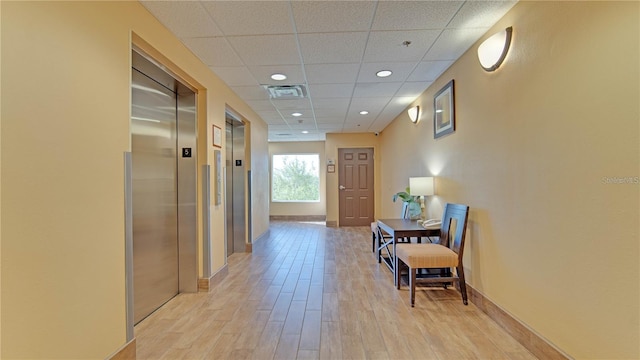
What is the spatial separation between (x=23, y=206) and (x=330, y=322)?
2.07 metres

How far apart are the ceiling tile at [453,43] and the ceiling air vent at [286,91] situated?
65.1 inches

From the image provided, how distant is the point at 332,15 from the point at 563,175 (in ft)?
6.16

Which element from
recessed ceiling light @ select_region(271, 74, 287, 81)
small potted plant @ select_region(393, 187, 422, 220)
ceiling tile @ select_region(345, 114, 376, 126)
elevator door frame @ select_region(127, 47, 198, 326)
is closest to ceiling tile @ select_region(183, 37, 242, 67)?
elevator door frame @ select_region(127, 47, 198, 326)

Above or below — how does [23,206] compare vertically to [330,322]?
above

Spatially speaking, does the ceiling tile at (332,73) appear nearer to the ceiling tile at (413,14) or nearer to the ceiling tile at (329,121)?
the ceiling tile at (413,14)

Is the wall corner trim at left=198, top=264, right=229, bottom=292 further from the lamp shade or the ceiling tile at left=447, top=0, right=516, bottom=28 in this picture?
the ceiling tile at left=447, top=0, right=516, bottom=28

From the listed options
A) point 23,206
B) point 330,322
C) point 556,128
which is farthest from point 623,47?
point 23,206

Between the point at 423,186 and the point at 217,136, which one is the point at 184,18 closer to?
the point at 217,136

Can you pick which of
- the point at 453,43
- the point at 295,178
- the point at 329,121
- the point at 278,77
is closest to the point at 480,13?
the point at 453,43

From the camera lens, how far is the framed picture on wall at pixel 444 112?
10.3ft

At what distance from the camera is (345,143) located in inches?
296

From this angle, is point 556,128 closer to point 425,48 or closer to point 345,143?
point 425,48

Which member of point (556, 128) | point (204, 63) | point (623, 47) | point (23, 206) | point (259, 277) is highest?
point (204, 63)

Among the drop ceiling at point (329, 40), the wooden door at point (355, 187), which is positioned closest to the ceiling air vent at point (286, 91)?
the drop ceiling at point (329, 40)
